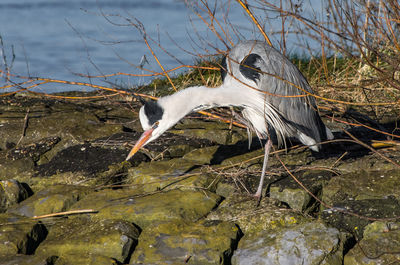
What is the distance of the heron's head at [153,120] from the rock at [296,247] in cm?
111

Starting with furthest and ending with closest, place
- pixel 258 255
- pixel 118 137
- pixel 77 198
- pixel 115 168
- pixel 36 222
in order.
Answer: pixel 118 137
pixel 115 168
pixel 77 198
pixel 36 222
pixel 258 255

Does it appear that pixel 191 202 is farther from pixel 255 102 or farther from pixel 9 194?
pixel 9 194

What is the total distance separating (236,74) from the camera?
13.8 ft

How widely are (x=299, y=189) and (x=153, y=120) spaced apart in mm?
1191

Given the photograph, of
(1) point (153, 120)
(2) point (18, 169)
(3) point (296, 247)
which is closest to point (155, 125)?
(1) point (153, 120)

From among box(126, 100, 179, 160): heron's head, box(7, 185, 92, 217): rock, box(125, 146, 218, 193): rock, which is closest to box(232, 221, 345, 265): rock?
box(125, 146, 218, 193): rock

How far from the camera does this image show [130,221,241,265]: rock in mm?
3082

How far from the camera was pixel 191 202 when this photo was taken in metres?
3.72

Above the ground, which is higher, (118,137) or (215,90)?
(215,90)

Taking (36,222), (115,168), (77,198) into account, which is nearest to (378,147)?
(115,168)

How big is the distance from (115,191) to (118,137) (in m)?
1.12

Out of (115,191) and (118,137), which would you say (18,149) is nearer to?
(118,137)

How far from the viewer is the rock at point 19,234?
11.0 feet

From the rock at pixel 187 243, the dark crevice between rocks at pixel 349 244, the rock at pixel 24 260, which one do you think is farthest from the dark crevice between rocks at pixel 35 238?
the dark crevice between rocks at pixel 349 244
